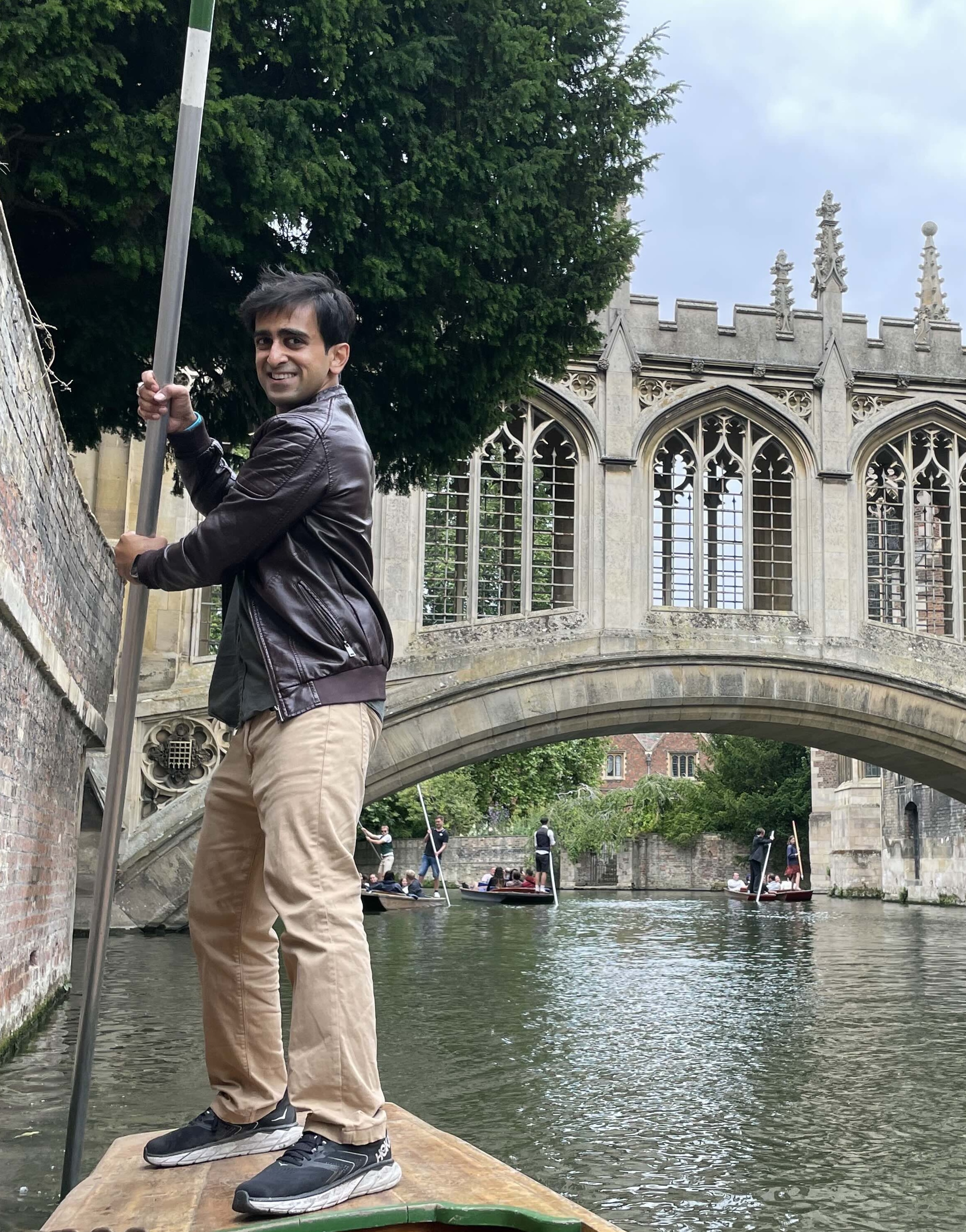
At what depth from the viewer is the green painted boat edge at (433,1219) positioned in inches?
73.8

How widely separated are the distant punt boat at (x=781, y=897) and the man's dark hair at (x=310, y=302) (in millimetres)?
24284

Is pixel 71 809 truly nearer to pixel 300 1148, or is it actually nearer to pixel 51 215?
pixel 51 215

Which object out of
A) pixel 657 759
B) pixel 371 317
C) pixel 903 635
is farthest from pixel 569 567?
pixel 657 759

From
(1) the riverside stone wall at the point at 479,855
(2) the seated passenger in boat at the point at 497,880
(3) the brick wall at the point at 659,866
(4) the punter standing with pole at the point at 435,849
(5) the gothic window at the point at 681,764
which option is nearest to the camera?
(4) the punter standing with pole at the point at 435,849

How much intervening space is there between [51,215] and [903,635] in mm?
11428

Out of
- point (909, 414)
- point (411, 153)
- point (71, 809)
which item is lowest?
point (71, 809)

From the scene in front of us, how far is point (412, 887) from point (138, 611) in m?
21.9

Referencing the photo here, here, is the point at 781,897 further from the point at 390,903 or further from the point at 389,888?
the point at 390,903

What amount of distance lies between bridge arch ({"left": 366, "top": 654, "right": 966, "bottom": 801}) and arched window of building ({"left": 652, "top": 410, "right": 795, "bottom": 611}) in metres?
0.92

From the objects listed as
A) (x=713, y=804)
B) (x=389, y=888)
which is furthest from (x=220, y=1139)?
(x=713, y=804)

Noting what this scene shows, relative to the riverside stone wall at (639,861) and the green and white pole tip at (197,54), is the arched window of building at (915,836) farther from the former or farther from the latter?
the green and white pole tip at (197,54)

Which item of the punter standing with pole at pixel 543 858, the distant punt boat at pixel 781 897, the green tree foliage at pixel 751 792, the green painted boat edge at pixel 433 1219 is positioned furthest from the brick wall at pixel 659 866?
the green painted boat edge at pixel 433 1219

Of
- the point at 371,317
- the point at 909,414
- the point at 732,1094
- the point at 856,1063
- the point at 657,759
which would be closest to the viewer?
the point at 732,1094

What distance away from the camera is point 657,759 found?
60.7 metres
